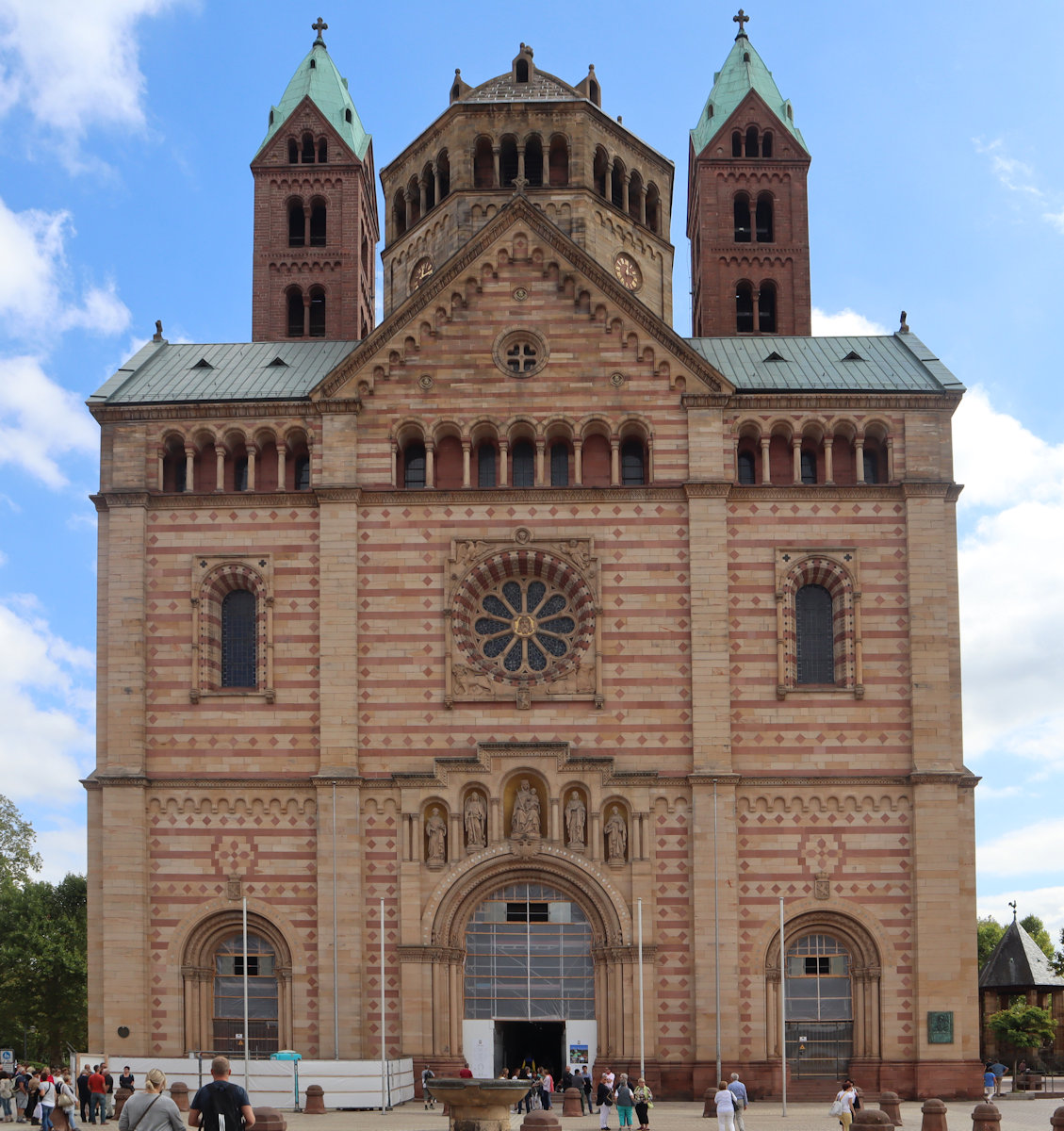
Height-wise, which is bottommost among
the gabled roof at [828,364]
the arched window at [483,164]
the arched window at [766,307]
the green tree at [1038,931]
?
the green tree at [1038,931]

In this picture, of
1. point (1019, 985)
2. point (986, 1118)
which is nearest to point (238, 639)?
point (986, 1118)

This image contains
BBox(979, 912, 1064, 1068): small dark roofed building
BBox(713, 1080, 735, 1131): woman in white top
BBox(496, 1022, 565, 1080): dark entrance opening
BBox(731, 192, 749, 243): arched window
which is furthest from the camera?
Result: BBox(979, 912, 1064, 1068): small dark roofed building

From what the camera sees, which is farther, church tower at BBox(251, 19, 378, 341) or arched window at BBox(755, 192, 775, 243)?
church tower at BBox(251, 19, 378, 341)

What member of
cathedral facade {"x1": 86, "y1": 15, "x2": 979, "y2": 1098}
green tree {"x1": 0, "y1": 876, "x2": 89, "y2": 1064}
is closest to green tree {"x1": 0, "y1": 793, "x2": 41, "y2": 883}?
green tree {"x1": 0, "y1": 876, "x2": 89, "y2": 1064}

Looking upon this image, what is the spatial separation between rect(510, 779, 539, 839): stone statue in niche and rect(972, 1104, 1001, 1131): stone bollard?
17145 mm

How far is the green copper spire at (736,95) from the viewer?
64562 mm

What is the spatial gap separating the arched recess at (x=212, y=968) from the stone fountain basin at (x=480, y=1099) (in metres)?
13.7

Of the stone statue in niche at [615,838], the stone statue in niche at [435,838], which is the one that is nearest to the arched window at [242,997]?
the stone statue in niche at [435,838]

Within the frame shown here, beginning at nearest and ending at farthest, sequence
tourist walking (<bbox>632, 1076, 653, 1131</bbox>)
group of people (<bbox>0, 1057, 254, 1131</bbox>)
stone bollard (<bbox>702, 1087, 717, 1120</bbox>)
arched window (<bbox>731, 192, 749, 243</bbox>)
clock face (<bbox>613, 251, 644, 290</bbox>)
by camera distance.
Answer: group of people (<bbox>0, 1057, 254, 1131</bbox>) < tourist walking (<bbox>632, 1076, 653, 1131</bbox>) < stone bollard (<bbox>702, 1087, 717, 1120</bbox>) < clock face (<bbox>613, 251, 644, 290</bbox>) < arched window (<bbox>731, 192, 749, 243</bbox>)

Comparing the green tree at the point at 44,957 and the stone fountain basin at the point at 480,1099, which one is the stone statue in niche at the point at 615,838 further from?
the green tree at the point at 44,957

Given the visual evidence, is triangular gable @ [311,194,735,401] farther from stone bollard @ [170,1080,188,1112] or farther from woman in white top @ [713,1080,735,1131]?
woman in white top @ [713,1080,735,1131]

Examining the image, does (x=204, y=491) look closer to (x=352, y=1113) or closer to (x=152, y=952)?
(x=152, y=952)

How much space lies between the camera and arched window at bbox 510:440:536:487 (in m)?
50.8

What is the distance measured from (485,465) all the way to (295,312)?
17267mm
